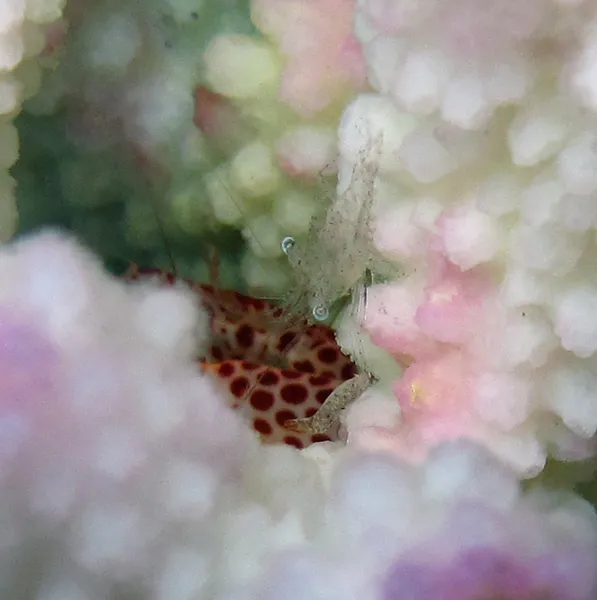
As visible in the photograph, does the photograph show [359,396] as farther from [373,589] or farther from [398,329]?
[373,589]

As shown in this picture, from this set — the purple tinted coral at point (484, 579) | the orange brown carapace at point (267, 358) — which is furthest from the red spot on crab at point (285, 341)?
the purple tinted coral at point (484, 579)

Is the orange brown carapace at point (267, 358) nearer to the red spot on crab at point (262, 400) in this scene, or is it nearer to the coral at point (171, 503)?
the red spot on crab at point (262, 400)

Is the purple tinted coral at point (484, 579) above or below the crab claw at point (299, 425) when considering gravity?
above

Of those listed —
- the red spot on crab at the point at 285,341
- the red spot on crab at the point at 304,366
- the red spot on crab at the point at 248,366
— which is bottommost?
the red spot on crab at the point at 304,366

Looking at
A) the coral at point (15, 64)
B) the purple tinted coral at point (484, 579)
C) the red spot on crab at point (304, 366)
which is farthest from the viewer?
the red spot on crab at point (304, 366)

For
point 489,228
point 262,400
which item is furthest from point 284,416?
point 489,228

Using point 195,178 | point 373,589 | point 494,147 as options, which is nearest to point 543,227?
point 494,147

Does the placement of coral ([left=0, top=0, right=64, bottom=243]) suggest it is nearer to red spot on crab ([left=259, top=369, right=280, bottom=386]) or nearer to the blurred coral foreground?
the blurred coral foreground

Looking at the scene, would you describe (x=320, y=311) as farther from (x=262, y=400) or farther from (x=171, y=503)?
(x=171, y=503)
